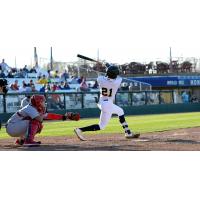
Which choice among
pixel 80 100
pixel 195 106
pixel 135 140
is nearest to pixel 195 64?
pixel 195 106

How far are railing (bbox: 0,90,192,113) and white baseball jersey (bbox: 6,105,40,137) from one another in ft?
52.0

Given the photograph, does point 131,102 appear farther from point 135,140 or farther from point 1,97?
point 135,140

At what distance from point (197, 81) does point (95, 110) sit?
928 inches

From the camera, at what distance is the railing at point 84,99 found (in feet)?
93.0

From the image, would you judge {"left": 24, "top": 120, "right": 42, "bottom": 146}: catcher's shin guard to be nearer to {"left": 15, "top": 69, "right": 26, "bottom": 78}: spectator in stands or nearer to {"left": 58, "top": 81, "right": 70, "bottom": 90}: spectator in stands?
{"left": 58, "top": 81, "right": 70, "bottom": 90}: spectator in stands

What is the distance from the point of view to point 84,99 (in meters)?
32.5

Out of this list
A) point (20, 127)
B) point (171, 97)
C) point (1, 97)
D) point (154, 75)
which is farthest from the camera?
point (154, 75)

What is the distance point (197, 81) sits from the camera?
5425 cm

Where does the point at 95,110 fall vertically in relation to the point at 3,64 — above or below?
below

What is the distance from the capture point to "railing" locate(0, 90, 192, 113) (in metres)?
28.4

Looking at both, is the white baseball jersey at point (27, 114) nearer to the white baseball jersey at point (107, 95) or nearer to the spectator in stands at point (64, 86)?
the white baseball jersey at point (107, 95)

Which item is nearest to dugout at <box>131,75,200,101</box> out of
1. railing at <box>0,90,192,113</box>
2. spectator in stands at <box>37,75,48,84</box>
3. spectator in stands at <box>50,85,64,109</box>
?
railing at <box>0,90,192,113</box>

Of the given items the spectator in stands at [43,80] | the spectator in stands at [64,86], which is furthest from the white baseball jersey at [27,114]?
the spectator in stands at [64,86]

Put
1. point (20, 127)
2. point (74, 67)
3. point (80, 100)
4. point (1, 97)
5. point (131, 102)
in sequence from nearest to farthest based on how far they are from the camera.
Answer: point (20, 127)
point (1, 97)
point (80, 100)
point (131, 102)
point (74, 67)
